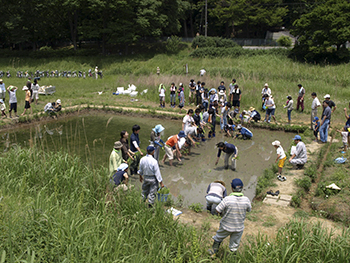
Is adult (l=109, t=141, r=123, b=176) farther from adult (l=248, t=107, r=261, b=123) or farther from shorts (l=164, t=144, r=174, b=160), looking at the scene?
adult (l=248, t=107, r=261, b=123)

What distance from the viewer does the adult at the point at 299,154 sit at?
32.0 feet

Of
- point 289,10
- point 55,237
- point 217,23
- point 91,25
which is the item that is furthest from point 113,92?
point 289,10

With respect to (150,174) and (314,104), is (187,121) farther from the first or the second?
(314,104)

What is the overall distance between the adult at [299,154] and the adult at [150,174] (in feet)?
15.9

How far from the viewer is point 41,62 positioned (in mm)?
36531

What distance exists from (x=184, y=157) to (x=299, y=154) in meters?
3.84

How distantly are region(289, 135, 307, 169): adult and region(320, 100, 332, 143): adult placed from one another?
289 centimetres

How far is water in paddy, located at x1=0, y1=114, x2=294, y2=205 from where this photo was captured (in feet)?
29.7

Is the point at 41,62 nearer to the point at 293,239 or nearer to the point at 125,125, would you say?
the point at 125,125

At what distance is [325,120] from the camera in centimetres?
1211

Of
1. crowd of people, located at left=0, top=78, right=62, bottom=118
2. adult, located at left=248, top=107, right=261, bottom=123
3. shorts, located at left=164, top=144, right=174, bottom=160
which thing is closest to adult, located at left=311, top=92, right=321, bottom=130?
adult, located at left=248, top=107, right=261, bottom=123

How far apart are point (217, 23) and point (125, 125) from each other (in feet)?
121

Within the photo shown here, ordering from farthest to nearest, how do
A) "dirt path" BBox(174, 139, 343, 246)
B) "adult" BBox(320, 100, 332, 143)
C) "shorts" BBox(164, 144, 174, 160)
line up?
"adult" BBox(320, 100, 332, 143)
"shorts" BBox(164, 144, 174, 160)
"dirt path" BBox(174, 139, 343, 246)

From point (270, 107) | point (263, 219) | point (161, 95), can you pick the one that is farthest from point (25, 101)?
point (263, 219)
